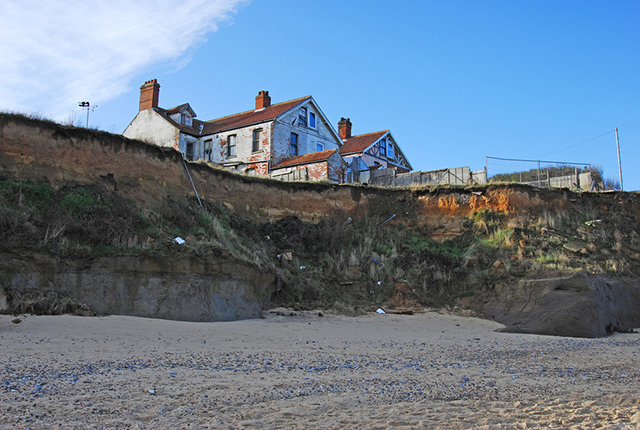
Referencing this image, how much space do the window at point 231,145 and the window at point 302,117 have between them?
4.46 meters

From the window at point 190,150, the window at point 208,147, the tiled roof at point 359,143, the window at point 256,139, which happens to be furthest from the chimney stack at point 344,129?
the window at point 190,150

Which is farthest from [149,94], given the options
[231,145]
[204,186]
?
[204,186]

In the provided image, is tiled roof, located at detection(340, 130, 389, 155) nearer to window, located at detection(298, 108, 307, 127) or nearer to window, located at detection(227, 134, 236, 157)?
window, located at detection(298, 108, 307, 127)

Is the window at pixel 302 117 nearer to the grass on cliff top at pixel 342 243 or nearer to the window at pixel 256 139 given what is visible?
the window at pixel 256 139

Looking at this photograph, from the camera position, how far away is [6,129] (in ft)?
44.4

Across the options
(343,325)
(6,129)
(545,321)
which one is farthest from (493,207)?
(6,129)

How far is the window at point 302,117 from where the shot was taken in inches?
1391

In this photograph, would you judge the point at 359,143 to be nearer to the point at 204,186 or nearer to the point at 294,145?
the point at 294,145

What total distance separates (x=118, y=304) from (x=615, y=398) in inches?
366

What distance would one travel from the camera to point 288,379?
654cm

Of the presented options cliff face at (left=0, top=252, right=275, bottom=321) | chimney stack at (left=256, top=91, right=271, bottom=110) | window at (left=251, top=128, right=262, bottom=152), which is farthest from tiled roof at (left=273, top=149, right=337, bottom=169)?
cliff face at (left=0, top=252, right=275, bottom=321)

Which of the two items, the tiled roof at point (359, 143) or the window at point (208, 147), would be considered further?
the tiled roof at point (359, 143)

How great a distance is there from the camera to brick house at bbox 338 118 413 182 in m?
37.1

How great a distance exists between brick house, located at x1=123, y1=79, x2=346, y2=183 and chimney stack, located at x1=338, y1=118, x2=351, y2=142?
553 cm
